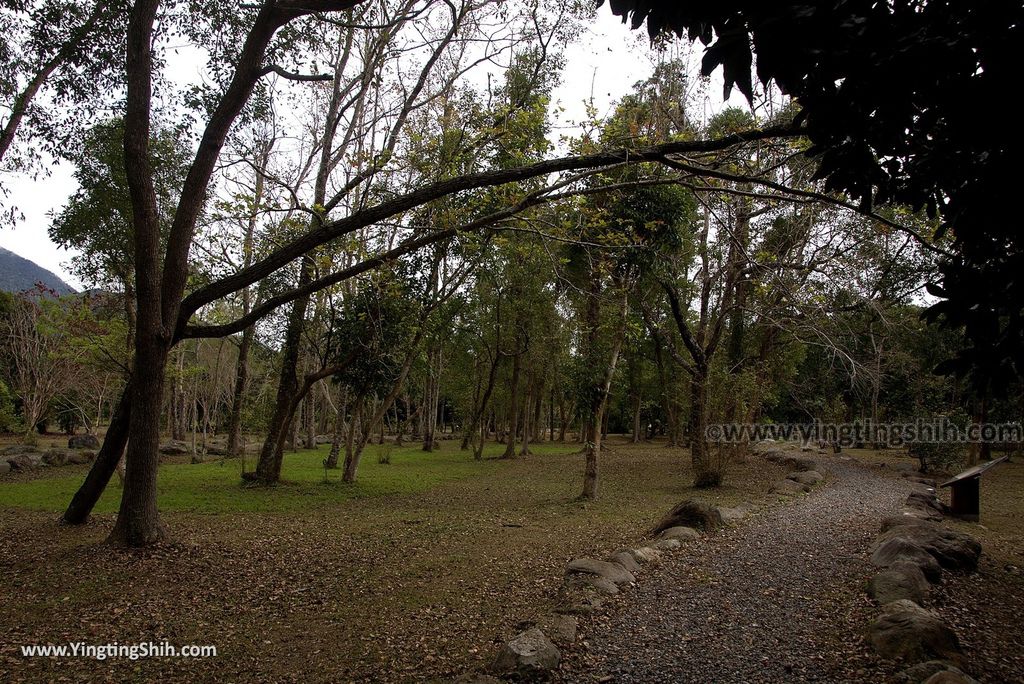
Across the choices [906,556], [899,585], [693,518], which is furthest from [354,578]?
[906,556]

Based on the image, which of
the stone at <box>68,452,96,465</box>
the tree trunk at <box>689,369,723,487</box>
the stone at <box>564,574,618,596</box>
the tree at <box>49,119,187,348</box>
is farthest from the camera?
the stone at <box>68,452,96,465</box>

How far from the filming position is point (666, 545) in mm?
6734

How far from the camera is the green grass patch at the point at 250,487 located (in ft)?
35.0

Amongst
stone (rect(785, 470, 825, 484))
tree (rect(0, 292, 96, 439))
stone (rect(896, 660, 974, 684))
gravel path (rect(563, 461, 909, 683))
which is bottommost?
stone (rect(785, 470, 825, 484))

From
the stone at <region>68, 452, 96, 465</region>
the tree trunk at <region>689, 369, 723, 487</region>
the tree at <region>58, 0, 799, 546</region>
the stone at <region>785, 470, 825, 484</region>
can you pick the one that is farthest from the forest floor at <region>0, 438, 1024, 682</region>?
the stone at <region>68, 452, 96, 465</region>

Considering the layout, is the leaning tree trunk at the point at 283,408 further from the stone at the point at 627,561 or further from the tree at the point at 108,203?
the stone at the point at 627,561

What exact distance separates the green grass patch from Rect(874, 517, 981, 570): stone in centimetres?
915

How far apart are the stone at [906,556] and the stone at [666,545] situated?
6.20 ft

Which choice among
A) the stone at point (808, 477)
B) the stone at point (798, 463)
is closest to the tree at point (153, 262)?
the stone at point (808, 477)

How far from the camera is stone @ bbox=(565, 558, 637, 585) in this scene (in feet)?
17.3

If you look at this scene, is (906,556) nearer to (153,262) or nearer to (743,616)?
(743,616)

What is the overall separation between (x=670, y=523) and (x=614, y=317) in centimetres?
476

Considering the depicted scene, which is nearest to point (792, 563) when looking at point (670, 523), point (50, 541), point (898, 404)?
point (670, 523)

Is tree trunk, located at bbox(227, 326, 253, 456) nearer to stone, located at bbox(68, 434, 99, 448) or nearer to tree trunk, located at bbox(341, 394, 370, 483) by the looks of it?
tree trunk, located at bbox(341, 394, 370, 483)
